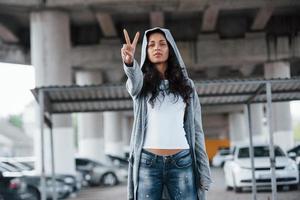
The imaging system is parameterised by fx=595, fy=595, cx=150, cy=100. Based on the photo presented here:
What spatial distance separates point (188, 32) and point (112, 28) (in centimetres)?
356

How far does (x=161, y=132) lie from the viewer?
3.51 m

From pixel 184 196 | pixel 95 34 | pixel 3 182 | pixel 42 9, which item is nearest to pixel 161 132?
pixel 184 196

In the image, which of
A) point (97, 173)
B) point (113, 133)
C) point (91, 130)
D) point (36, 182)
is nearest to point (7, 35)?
point (97, 173)

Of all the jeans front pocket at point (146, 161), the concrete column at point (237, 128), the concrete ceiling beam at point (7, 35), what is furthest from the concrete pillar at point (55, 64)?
the concrete column at point (237, 128)

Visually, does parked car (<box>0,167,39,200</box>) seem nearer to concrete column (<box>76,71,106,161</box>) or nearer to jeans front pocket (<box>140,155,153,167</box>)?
jeans front pocket (<box>140,155,153,167</box>)

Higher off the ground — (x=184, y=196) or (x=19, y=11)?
(x=19, y=11)

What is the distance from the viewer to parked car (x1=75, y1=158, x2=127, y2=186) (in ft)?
82.4

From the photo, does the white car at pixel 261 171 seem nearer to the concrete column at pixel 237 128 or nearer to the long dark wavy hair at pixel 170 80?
the long dark wavy hair at pixel 170 80

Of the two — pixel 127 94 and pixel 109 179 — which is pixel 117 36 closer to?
pixel 109 179

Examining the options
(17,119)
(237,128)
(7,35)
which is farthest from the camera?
(17,119)

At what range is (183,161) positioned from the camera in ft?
11.4

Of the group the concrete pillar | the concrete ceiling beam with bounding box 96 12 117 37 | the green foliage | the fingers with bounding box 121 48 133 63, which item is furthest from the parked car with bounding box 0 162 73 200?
the green foliage

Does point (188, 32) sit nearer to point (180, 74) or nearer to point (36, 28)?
point (36, 28)

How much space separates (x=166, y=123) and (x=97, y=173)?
72.9ft
